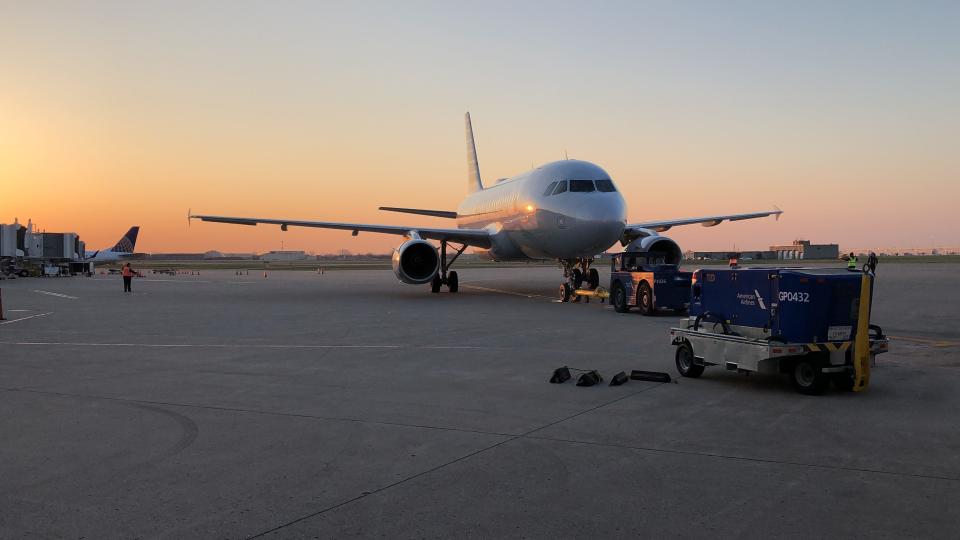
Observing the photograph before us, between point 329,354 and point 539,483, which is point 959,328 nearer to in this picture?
point 329,354

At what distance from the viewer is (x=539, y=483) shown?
5328mm

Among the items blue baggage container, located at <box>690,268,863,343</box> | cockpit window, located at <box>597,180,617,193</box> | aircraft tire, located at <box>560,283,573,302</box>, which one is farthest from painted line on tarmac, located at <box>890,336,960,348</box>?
aircraft tire, located at <box>560,283,573,302</box>

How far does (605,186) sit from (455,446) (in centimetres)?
1801

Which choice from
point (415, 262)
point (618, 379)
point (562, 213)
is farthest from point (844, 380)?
point (415, 262)

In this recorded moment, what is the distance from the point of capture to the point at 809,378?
8852mm

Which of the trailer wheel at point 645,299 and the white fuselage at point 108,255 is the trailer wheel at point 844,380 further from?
the white fuselage at point 108,255

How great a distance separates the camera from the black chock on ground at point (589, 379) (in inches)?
365

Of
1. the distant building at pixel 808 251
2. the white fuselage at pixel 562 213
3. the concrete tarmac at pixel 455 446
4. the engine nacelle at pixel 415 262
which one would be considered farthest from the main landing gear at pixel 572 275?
Result: the distant building at pixel 808 251

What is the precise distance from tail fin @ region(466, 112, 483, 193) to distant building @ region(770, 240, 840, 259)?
89184 millimetres

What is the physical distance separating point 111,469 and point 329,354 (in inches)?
265

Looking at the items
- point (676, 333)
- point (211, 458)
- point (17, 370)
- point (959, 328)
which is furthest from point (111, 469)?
point (959, 328)

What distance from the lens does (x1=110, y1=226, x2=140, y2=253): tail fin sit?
78688mm

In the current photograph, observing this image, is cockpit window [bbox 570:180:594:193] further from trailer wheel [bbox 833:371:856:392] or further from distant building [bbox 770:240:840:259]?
distant building [bbox 770:240:840:259]

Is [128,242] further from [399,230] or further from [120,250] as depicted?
[399,230]
